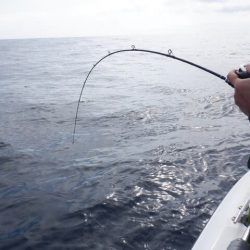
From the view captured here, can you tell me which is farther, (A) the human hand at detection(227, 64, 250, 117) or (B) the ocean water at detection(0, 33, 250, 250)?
(B) the ocean water at detection(0, 33, 250, 250)

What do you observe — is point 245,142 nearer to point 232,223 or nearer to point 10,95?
point 232,223

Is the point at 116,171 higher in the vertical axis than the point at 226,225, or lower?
lower

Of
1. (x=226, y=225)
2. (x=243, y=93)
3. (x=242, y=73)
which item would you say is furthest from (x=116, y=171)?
(x=243, y=93)

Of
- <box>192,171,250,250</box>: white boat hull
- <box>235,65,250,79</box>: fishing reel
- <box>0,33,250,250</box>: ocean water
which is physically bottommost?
<box>0,33,250,250</box>: ocean water

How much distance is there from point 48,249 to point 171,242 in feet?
6.09

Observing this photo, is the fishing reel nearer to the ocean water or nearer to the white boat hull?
the white boat hull

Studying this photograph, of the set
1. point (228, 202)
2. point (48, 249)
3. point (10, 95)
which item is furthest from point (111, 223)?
point (10, 95)

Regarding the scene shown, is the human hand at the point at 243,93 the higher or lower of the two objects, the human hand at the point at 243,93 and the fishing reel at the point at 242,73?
the lower

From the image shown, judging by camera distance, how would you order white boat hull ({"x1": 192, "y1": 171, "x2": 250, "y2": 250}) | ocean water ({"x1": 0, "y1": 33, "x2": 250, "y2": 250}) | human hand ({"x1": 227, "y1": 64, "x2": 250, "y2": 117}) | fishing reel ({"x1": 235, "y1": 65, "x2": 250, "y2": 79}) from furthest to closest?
ocean water ({"x1": 0, "y1": 33, "x2": 250, "y2": 250}), white boat hull ({"x1": 192, "y1": 171, "x2": 250, "y2": 250}), fishing reel ({"x1": 235, "y1": 65, "x2": 250, "y2": 79}), human hand ({"x1": 227, "y1": 64, "x2": 250, "y2": 117})

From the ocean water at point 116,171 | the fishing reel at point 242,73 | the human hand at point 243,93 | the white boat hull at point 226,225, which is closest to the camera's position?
the human hand at point 243,93

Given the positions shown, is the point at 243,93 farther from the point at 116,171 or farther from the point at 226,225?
the point at 116,171

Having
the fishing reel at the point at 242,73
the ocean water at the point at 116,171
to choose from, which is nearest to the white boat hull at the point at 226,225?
the ocean water at the point at 116,171

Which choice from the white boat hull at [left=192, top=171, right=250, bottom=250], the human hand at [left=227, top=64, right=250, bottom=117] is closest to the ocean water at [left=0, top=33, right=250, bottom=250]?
the white boat hull at [left=192, top=171, right=250, bottom=250]

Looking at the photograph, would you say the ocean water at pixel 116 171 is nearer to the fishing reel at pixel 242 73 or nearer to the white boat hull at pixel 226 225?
the white boat hull at pixel 226 225
